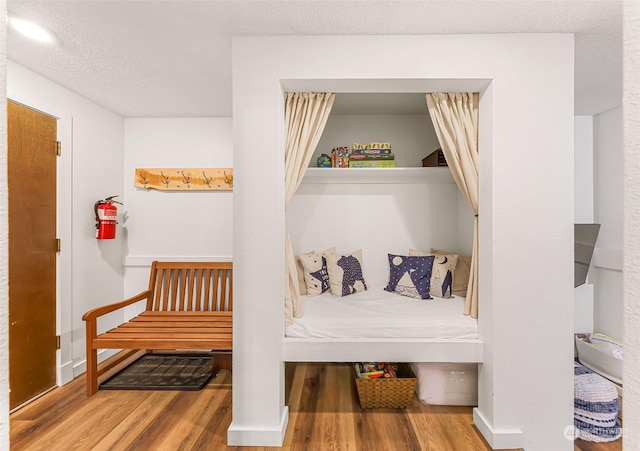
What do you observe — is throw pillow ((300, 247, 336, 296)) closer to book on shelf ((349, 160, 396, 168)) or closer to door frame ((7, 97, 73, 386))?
book on shelf ((349, 160, 396, 168))

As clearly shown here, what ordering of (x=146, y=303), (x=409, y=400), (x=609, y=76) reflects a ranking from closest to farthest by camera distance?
(x=409, y=400), (x=609, y=76), (x=146, y=303)

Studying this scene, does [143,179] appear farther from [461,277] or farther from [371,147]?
[461,277]

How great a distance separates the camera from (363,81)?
6.43 ft

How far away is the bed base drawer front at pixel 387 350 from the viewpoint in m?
2.03

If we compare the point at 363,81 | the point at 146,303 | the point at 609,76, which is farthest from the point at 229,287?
the point at 609,76

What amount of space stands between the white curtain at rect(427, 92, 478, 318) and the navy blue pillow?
0.50 m

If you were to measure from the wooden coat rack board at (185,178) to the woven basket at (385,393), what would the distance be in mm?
2312

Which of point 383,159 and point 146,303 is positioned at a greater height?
point 383,159

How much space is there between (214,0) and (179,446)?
2.50 meters

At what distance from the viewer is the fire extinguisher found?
299 cm

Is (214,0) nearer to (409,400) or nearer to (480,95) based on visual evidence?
(480,95)

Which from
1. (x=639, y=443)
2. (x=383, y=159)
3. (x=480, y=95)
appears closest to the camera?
(x=639, y=443)

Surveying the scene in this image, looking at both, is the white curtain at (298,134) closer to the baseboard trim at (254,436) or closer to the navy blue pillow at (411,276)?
the baseboard trim at (254,436)

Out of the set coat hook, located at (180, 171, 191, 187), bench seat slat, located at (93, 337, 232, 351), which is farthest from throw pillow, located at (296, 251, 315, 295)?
coat hook, located at (180, 171, 191, 187)
